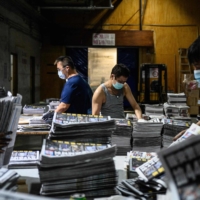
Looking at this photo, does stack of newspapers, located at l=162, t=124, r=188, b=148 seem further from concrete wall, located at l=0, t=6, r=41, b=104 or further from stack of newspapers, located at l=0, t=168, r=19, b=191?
concrete wall, located at l=0, t=6, r=41, b=104

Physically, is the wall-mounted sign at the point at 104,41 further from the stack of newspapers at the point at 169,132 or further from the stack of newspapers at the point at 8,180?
the stack of newspapers at the point at 8,180

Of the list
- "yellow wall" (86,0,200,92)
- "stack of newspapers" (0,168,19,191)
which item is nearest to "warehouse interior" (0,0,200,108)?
"yellow wall" (86,0,200,92)

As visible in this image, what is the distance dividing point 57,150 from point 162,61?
31.2ft

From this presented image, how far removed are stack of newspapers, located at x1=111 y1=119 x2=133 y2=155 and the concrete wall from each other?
4855 millimetres

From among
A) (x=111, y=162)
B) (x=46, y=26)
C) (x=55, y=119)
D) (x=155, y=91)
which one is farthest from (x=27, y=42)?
(x=111, y=162)

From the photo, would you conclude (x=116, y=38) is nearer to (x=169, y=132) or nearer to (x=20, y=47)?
(x=20, y=47)

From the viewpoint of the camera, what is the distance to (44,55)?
10.8m

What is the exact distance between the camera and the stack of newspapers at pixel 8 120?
1695 millimetres

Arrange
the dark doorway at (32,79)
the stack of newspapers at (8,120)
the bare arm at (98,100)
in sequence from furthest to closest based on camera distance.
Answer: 1. the dark doorway at (32,79)
2. the bare arm at (98,100)
3. the stack of newspapers at (8,120)

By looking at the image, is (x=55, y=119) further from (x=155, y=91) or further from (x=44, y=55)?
(x=44, y=55)

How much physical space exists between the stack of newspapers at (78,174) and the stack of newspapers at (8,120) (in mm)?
330

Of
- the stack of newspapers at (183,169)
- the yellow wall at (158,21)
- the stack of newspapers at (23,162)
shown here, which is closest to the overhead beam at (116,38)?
the yellow wall at (158,21)

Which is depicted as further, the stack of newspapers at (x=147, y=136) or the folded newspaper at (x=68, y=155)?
the stack of newspapers at (x=147, y=136)

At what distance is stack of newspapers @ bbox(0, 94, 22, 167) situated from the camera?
5.56ft
